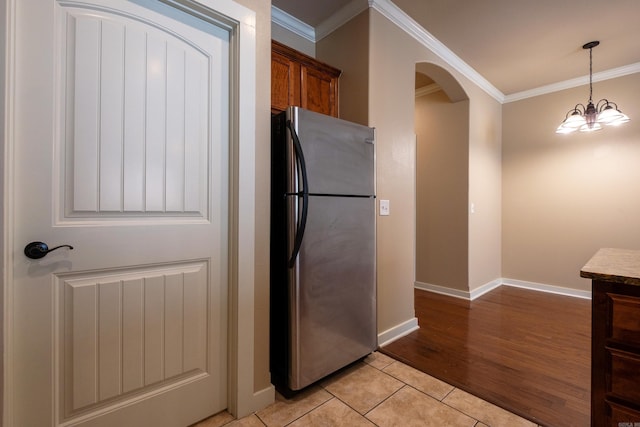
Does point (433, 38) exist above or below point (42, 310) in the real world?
above

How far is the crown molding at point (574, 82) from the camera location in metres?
3.17

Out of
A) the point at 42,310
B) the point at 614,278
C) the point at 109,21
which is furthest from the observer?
the point at 109,21

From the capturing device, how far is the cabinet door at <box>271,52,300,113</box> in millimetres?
2053

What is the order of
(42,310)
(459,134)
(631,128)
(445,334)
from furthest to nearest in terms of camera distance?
(459,134) → (631,128) → (445,334) → (42,310)

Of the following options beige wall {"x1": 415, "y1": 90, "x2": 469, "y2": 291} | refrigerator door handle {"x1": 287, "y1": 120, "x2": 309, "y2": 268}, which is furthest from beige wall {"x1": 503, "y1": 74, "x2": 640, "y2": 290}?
refrigerator door handle {"x1": 287, "y1": 120, "x2": 309, "y2": 268}

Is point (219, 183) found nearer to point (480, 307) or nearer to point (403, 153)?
point (403, 153)

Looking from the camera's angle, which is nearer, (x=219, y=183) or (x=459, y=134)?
(x=219, y=183)

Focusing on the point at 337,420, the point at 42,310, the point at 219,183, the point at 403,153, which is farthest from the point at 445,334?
the point at 42,310

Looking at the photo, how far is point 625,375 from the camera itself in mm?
992

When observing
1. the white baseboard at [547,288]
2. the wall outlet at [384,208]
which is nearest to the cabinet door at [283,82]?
the wall outlet at [384,208]

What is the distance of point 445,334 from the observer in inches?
98.4

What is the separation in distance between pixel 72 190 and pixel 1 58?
Answer: 0.49m

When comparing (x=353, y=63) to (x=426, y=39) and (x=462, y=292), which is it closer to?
(x=426, y=39)

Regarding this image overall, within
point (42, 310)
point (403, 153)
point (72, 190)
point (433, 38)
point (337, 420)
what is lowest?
point (337, 420)
